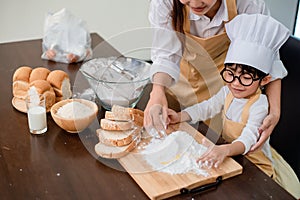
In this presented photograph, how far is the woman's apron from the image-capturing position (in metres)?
1.29

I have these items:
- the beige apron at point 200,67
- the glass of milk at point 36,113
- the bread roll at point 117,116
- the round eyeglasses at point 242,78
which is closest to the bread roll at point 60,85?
the glass of milk at point 36,113

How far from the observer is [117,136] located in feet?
3.44

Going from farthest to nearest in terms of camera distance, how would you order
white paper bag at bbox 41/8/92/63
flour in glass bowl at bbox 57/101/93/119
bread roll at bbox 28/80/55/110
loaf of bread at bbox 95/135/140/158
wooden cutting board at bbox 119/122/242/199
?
white paper bag at bbox 41/8/92/63 → bread roll at bbox 28/80/55/110 → flour in glass bowl at bbox 57/101/93/119 → loaf of bread at bbox 95/135/140/158 → wooden cutting board at bbox 119/122/242/199

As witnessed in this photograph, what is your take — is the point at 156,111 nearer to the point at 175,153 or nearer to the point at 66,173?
the point at 175,153

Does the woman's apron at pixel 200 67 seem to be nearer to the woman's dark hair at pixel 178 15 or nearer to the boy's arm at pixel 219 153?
the woman's dark hair at pixel 178 15

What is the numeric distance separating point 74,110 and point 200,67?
48 cm

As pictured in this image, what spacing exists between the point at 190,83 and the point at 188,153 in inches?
17.6

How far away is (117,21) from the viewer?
2840 millimetres

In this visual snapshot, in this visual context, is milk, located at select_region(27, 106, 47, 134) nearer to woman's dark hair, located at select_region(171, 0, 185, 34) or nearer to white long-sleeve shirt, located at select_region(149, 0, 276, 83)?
white long-sleeve shirt, located at select_region(149, 0, 276, 83)

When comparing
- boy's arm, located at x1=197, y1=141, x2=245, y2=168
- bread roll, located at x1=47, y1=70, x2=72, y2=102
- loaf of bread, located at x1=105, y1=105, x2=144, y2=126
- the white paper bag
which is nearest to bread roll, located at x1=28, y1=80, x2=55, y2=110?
bread roll, located at x1=47, y1=70, x2=72, y2=102

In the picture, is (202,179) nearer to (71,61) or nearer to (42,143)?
(42,143)

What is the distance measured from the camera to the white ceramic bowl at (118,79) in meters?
1.19

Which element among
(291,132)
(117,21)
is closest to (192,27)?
(291,132)

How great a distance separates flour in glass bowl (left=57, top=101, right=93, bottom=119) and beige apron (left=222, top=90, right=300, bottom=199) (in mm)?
409
